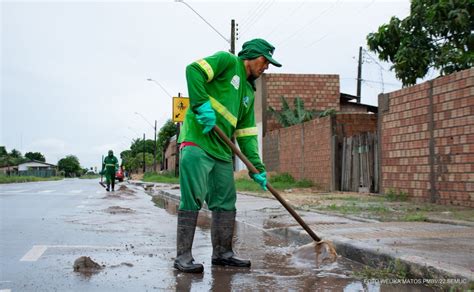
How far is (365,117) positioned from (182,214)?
12405 millimetres

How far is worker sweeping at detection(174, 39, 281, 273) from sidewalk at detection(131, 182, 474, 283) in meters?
1.17

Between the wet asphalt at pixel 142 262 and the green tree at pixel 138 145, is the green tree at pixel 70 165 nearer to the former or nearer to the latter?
the green tree at pixel 138 145

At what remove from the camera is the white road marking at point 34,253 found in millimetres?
4699

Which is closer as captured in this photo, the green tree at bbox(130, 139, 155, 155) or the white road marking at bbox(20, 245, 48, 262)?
the white road marking at bbox(20, 245, 48, 262)

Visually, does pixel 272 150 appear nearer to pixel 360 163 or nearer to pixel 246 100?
pixel 360 163

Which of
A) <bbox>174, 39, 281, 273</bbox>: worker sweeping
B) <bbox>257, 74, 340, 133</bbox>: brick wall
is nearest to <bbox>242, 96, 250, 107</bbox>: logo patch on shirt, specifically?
<bbox>174, 39, 281, 273</bbox>: worker sweeping

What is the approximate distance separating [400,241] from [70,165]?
463 feet

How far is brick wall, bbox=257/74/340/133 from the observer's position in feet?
88.9

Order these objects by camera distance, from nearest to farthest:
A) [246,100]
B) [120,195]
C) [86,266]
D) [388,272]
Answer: [388,272], [86,266], [246,100], [120,195]

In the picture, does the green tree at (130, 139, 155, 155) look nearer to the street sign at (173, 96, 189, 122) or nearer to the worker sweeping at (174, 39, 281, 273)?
the street sign at (173, 96, 189, 122)

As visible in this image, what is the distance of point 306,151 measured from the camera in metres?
18.0

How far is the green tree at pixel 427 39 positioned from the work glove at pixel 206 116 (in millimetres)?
11671

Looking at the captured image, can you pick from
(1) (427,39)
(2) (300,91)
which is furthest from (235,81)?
(2) (300,91)

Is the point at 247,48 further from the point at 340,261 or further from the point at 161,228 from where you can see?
the point at 161,228
